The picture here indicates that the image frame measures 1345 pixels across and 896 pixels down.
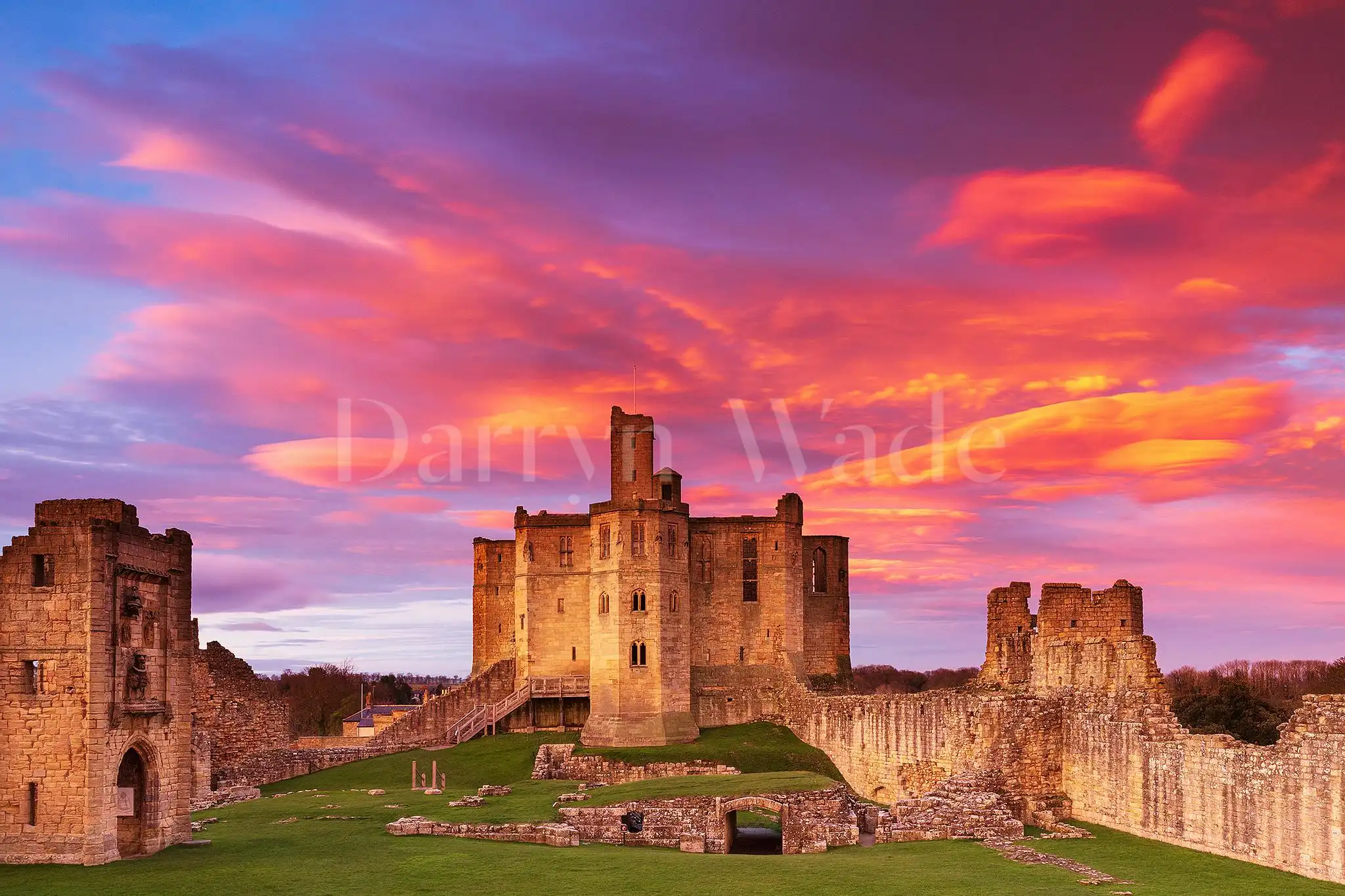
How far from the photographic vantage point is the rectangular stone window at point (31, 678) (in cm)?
3042

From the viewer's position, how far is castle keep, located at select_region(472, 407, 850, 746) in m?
67.0

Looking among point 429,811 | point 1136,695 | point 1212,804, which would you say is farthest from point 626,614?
point 1212,804

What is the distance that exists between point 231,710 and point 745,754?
22766 mm

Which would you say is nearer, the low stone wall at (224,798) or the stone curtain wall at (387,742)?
the low stone wall at (224,798)

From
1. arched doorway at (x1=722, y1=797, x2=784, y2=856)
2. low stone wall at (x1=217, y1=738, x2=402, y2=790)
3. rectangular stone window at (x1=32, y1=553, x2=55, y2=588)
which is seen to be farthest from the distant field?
low stone wall at (x1=217, y1=738, x2=402, y2=790)

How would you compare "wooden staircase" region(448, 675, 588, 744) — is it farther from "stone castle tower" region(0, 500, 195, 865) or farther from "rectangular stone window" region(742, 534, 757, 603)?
"stone castle tower" region(0, 500, 195, 865)

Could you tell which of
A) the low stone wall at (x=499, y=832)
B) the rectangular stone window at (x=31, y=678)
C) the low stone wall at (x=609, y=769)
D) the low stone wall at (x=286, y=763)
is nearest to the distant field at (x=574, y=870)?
the low stone wall at (x=499, y=832)

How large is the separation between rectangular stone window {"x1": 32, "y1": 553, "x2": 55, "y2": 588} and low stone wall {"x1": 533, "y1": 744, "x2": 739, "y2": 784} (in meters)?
31.4

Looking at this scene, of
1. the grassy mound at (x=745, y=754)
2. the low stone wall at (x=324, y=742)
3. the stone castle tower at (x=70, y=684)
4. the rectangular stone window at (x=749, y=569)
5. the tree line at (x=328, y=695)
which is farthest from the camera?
the tree line at (x=328, y=695)

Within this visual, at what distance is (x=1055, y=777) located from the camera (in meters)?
38.1

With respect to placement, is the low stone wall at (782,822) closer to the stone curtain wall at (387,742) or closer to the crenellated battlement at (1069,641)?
the crenellated battlement at (1069,641)

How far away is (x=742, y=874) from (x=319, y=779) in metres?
32.7

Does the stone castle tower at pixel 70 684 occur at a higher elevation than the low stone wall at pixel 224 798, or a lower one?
higher

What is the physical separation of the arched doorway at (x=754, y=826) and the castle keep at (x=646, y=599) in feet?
63.9
